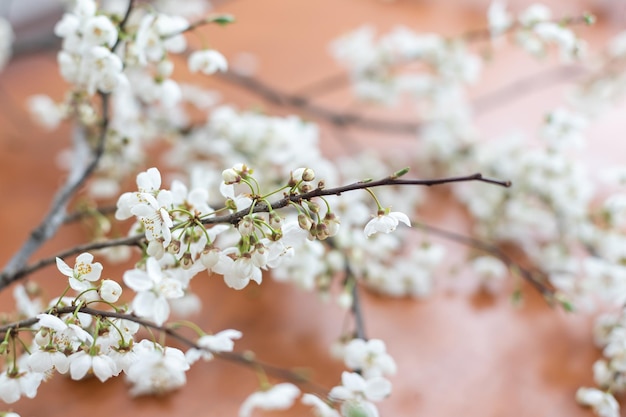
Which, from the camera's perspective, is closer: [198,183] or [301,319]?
[198,183]

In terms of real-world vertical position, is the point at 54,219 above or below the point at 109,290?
above

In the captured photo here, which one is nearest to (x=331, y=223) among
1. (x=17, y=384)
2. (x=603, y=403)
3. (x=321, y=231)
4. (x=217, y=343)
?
(x=321, y=231)

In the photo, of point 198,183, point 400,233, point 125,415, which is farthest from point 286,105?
point 125,415

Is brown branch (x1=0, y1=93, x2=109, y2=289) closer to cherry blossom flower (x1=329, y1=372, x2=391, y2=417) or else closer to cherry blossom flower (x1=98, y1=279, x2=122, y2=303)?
cherry blossom flower (x1=98, y1=279, x2=122, y2=303)

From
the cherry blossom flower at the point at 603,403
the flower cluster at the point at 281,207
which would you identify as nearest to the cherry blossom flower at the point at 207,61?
Result: the flower cluster at the point at 281,207

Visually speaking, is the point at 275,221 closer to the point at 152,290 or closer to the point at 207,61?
the point at 152,290

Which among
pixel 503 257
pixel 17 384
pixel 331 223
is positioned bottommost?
pixel 17 384

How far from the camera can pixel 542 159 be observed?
2.48 feet

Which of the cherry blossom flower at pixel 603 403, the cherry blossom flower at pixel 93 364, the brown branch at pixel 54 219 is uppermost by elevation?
the brown branch at pixel 54 219

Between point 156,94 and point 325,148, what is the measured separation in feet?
1.50

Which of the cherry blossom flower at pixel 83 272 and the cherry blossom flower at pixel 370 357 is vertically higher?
the cherry blossom flower at pixel 370 357

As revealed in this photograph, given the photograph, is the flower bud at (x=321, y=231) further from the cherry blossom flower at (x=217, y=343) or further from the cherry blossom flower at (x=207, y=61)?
the cherry blossom flower at (x=207, y=61)

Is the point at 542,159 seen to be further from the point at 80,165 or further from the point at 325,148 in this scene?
the point at 80,165

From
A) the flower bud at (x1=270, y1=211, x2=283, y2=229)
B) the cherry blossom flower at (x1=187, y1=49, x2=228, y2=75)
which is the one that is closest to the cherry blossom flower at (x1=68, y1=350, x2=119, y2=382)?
the flower bud at (x1=270, y1=211, x2=283, y2=229)
